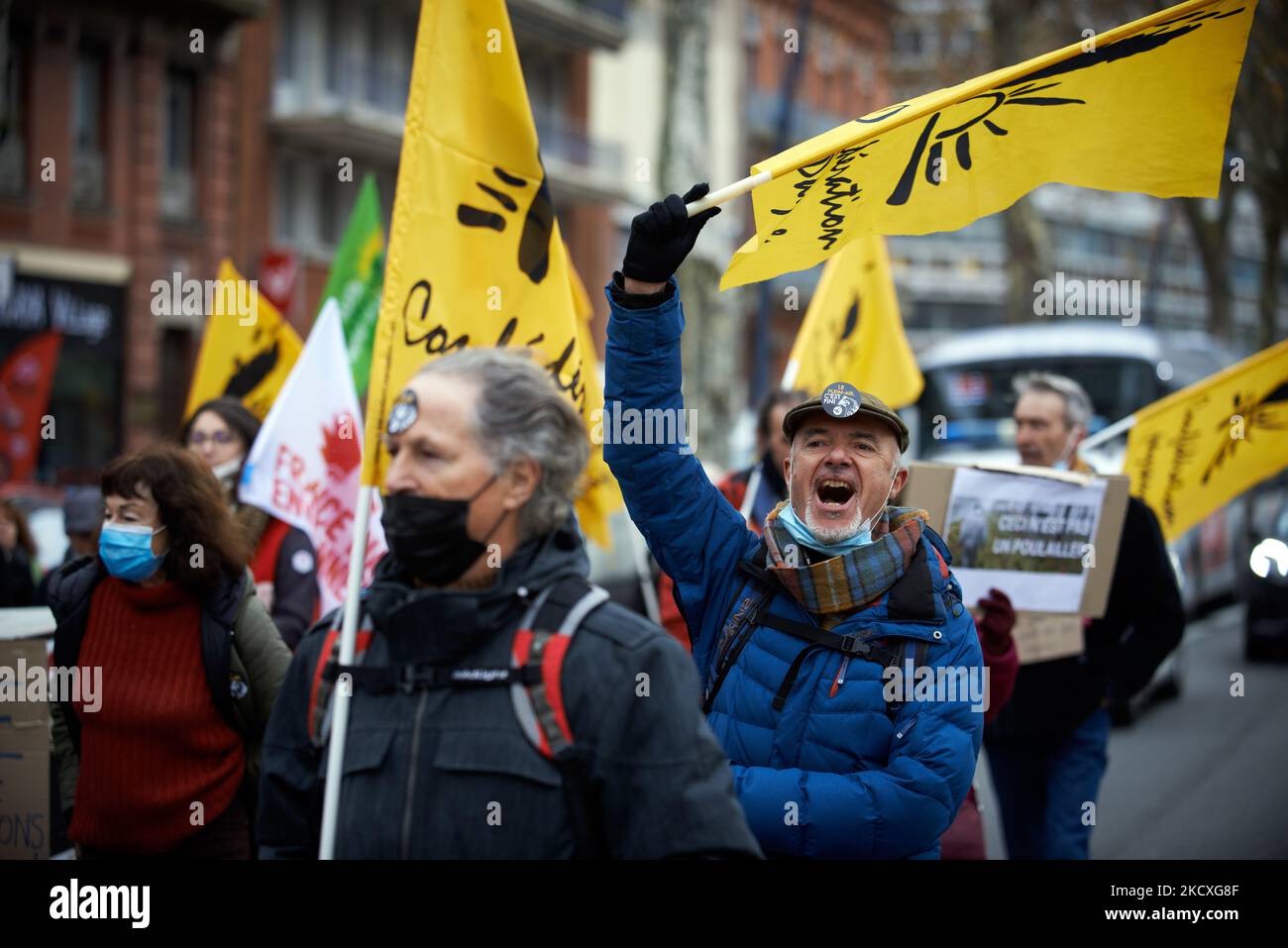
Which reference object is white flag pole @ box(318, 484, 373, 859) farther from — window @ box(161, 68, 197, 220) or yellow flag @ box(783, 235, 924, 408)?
window @ box(161, 68, 197, 220)

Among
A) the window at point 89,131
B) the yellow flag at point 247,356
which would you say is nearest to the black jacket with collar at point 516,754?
the yellow flag at point 247,356

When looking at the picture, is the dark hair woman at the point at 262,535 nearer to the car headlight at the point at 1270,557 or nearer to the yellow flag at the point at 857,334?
the yellow flag at the point at 857,334

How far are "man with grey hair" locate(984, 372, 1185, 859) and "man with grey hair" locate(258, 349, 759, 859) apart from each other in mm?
3018

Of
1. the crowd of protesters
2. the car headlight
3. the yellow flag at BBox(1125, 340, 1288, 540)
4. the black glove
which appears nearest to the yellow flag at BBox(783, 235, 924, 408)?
the yellow flag at BBox(1125, 340, 1288, 540)

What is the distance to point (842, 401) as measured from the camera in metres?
3.48

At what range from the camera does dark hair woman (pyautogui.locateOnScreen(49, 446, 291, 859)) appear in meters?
3.83

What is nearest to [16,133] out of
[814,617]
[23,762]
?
[23,762]

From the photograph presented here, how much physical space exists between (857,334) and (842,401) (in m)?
4.42

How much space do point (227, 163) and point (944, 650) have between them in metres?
23.7

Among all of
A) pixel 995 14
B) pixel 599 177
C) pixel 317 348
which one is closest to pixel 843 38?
pixel 599 177

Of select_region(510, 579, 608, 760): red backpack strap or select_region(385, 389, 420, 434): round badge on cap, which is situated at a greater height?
select_region(385, 389, 420, 434): round badge on cap

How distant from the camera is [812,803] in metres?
3.10

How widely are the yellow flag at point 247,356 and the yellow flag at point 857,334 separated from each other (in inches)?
96.5

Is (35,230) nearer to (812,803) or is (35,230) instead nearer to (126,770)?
(126,770)
